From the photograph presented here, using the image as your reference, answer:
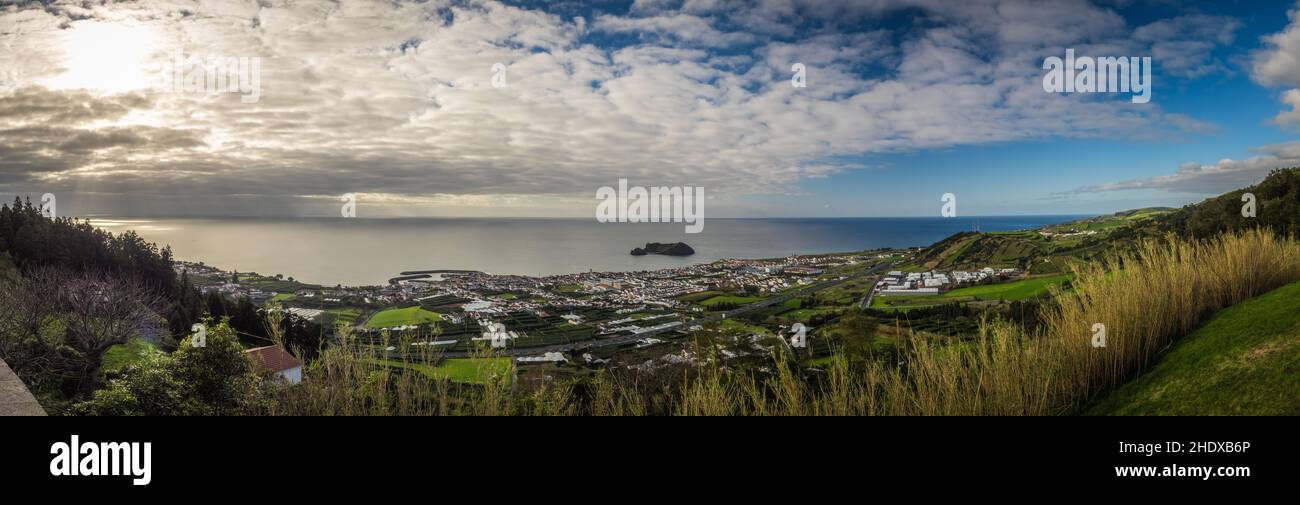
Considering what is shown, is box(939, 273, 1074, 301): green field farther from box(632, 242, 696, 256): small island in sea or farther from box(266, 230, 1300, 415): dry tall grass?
box(632, 242, 696, 256): small island in sea

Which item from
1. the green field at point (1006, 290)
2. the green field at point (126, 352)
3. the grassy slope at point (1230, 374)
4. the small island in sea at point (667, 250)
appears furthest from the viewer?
the small island in sea at point (667, 250)

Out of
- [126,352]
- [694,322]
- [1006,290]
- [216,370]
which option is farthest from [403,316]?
[1006,290]

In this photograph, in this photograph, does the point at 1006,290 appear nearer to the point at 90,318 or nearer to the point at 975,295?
the point at 975,295

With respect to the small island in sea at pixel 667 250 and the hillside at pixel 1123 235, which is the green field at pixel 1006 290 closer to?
the hillside at pixel 1123 235

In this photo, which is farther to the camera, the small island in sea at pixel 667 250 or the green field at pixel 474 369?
the small island in sea at pixel 667 250

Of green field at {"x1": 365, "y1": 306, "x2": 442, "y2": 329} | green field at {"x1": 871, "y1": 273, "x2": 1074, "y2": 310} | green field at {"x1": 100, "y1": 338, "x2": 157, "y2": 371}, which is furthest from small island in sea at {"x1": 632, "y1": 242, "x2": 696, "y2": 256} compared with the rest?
green field at {"x1": 100, "y1": 338, "x2": 157, "y2": 371}

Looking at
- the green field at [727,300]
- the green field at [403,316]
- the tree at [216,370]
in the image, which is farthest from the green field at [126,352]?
the green field at [727,300]
